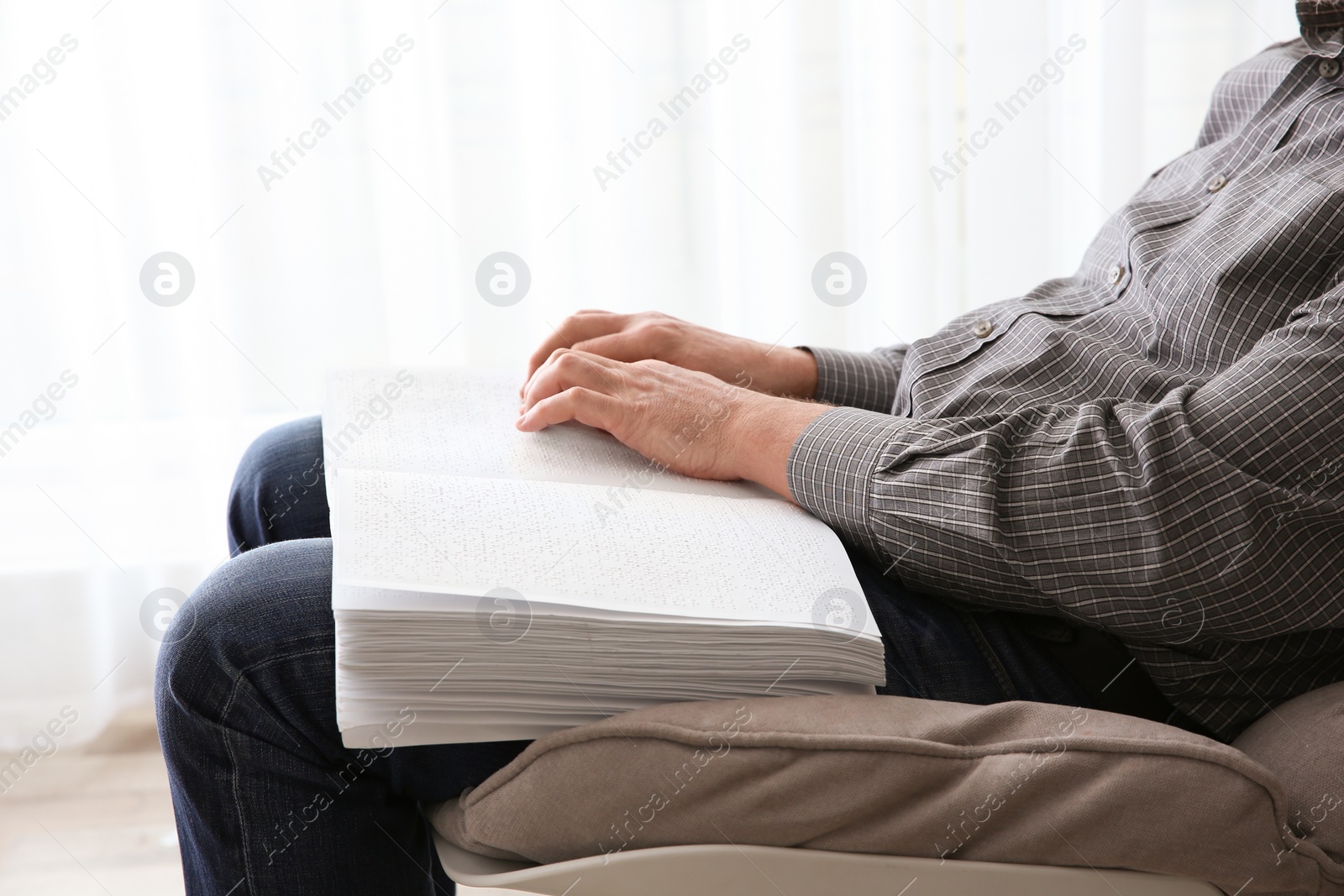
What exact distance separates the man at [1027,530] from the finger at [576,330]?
0.17 feet

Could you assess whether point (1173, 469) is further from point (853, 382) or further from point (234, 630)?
point (234, 630)

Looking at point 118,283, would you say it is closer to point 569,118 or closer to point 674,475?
point 569,118

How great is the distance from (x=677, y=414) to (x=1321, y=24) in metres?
0.65

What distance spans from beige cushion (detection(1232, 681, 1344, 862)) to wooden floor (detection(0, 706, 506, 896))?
87cm

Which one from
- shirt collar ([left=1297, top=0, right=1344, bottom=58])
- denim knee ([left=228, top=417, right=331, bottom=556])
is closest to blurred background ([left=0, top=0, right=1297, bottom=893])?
denim knee ([left=228, top=417, right=331, bottom=556])

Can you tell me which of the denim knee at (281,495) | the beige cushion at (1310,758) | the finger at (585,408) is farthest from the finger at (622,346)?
the beige cushion at (1310,758)

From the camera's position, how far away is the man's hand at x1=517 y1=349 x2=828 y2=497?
0.71m

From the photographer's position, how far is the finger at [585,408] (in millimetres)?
752

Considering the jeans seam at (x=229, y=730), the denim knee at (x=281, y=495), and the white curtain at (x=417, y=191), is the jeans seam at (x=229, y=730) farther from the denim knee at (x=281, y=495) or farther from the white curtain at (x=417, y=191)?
the white curtain at (x=417, y=191)

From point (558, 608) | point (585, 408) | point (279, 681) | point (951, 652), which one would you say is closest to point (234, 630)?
point (279, 681)

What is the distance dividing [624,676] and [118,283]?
1295 millimetres

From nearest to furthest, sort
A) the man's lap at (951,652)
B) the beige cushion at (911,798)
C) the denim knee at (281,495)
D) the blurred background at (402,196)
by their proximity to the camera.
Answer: the beige cushion at (911,798) < the man's lap at (951,652) < the denim knee at (281,495) < the blurred background at (402,196)

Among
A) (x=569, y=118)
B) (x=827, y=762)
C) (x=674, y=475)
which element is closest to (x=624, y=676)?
(x=827, y=762)

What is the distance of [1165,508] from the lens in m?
0.58
